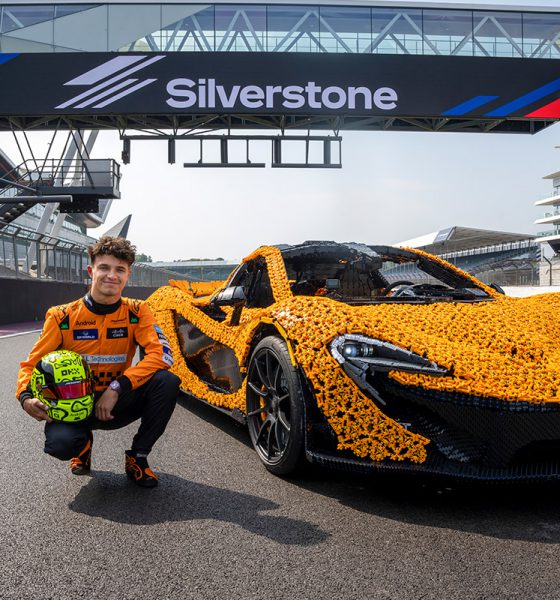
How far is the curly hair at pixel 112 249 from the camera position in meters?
3.27

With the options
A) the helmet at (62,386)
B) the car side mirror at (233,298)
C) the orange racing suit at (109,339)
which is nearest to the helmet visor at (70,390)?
the helmet at (62,386)

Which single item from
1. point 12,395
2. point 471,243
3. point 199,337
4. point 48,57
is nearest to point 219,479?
point 199,337

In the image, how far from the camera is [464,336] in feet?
10.0

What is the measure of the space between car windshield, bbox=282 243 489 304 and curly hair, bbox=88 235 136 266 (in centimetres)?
112

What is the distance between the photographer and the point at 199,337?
14.9 feet

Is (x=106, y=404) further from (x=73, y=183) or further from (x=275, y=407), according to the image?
(x=73, y=183)

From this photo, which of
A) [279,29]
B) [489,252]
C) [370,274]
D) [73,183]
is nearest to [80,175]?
[73,183]

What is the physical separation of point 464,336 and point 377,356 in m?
0.55

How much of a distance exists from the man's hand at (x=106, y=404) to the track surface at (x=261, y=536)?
364mm

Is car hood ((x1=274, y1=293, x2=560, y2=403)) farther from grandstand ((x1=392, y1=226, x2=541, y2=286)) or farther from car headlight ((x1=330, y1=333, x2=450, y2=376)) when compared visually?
grandstand ((x1=392, y1=226, x2=541, y2=286))

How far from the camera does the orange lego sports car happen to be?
98.2 inches

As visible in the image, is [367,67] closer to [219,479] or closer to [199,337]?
[199,337]

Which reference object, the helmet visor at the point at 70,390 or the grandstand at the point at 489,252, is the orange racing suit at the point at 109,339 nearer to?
the helmet visor at the point at 70,390

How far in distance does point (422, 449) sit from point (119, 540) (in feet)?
4.05
